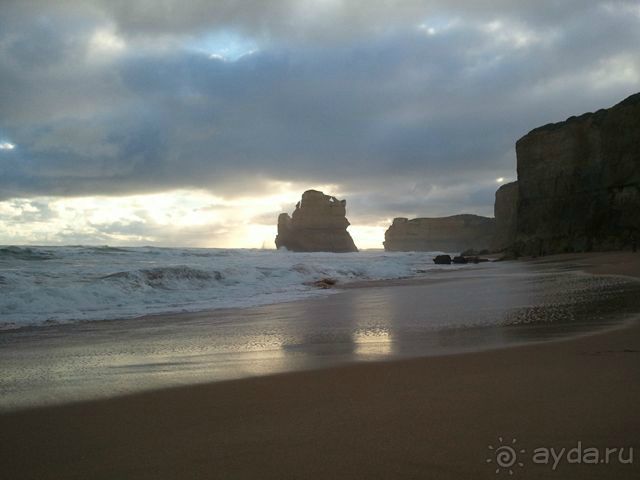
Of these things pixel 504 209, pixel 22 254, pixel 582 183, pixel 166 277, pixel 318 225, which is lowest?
pixel 166 277

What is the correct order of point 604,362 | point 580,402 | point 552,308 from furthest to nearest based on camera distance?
point 552,308 → point 604,362 → point 580,402

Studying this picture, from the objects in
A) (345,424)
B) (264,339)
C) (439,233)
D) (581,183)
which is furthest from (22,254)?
(439,233)

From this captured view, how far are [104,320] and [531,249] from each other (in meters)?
31.4

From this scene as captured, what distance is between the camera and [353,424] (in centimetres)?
211

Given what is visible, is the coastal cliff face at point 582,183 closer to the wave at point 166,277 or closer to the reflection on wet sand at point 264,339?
the reflection on wet sand at point 264,339

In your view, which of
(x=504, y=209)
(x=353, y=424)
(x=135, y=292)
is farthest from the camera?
(x=504, y=209)

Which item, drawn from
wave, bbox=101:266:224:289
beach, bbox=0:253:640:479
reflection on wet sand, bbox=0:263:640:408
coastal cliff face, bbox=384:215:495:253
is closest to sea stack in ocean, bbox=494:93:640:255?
reflection on wet sand, bbox=0:263:640:408

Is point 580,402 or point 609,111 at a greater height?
point 609,111

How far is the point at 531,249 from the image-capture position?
32.2 meters

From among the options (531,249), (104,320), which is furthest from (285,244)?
(104,320)

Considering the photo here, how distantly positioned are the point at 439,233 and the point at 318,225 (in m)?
28.6

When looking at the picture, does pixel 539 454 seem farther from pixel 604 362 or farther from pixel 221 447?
pixel 604 362

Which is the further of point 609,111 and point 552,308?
point 609,111

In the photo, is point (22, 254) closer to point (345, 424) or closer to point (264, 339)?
point (264, 339)
